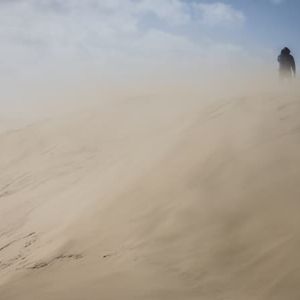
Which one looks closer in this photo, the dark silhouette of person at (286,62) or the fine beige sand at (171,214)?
the fine beige sand at (171,214)

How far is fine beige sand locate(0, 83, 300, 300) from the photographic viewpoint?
16.8ft

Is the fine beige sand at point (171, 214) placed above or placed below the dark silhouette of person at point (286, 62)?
below

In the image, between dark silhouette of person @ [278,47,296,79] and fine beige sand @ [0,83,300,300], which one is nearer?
fine beige sand @ [0,83,300,300]

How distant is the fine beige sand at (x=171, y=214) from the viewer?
512cm

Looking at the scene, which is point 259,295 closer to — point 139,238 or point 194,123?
point 139,238

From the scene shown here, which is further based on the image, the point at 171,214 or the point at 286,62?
the point at 286,62

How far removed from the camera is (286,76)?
48.2 ft

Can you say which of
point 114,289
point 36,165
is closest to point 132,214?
point 114,289

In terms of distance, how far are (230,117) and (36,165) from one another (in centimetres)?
557

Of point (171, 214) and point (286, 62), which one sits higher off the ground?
point (286, 62)

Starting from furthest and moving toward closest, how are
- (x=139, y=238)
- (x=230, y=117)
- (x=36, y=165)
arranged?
(x=36, y=165) < (x=230, y=117) < (x=139, y=238)

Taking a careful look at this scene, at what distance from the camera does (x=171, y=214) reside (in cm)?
670

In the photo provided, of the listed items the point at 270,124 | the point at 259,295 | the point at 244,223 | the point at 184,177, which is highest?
the point at 270,124

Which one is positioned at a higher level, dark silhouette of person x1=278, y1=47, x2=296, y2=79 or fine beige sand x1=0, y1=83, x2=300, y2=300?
dark silhouette of person x1=278, y1=47, x2=296, y2=79
